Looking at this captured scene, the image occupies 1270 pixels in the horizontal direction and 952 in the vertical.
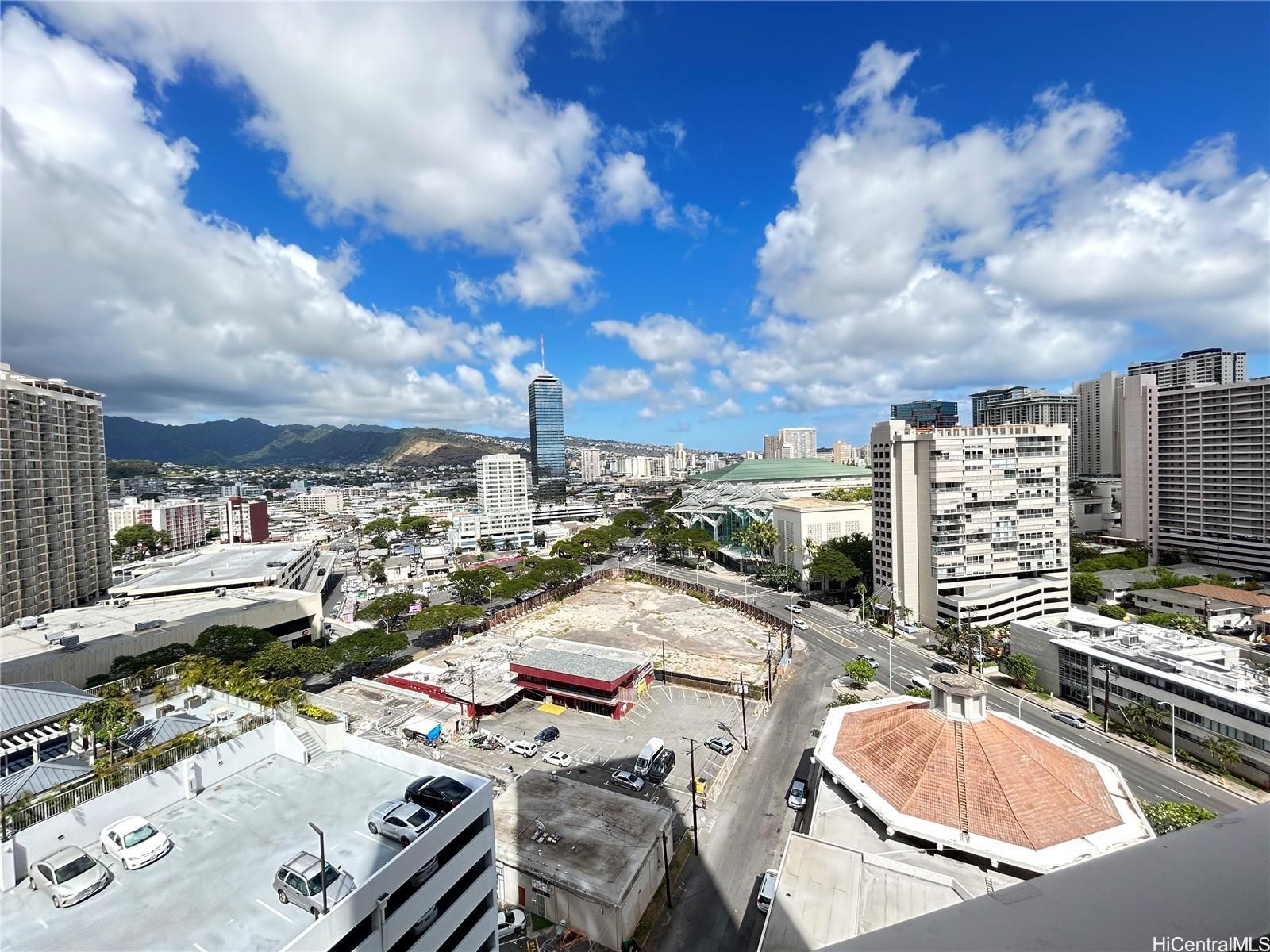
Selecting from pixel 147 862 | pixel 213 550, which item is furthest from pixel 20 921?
pixel 213 550

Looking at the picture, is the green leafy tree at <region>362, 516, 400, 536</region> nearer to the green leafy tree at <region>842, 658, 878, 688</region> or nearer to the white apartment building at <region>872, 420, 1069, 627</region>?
the white apartment building at <region>872, 420, 1069, 627</region>

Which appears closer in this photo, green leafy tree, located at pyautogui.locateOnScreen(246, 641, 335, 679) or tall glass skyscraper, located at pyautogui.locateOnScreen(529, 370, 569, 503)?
green leafy tree, located at pyautogui.locateOnScreen(246, 641, 335, 679)

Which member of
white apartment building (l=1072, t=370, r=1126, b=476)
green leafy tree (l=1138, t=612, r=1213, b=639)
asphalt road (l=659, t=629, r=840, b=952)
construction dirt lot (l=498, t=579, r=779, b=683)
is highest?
white apartment building (l=1072, t=370, r=1126, b=476)

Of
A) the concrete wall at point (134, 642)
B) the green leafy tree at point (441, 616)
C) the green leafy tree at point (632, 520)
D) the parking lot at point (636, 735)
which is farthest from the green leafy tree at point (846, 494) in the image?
the concrete wall at point (134, 642)

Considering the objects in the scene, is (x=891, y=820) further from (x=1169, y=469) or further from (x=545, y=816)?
(x=1169, y=469)

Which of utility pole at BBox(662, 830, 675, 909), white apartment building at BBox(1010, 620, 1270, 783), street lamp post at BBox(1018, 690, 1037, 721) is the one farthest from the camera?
street lamp post at BBox(1018, 690, 1037, 721)

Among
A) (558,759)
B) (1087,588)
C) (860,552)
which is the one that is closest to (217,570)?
(558,759)

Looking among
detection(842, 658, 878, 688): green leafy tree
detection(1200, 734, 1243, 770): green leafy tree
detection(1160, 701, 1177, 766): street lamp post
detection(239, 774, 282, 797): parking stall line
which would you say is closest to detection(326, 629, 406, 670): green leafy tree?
detection(239, 774, 282, 797): parking stall line

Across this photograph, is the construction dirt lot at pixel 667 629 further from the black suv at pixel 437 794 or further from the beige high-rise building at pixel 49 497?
the beige high-rise building at pixel 49 497
